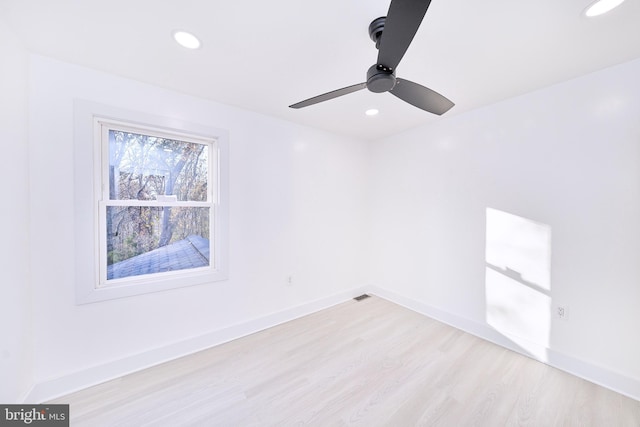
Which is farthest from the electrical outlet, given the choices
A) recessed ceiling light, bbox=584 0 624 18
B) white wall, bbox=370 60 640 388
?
recessed ceiling light, bbox=584 0 624 18

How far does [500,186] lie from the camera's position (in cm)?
236

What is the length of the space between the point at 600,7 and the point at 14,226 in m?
3.50

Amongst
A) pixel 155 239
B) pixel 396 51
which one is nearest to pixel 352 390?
pixel 155 239

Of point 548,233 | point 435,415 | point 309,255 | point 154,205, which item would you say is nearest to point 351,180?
point 309,255

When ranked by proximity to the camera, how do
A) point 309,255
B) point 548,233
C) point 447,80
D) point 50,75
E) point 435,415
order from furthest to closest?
point 309,255
point 548,233
point 447,80
point 50,75
point 435,415

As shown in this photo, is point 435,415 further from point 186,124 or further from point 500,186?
point 186,124

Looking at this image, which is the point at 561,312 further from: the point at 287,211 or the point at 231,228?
the point at 231,228

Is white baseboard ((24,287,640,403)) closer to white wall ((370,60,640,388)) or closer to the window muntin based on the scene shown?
white wall ((370,60,640,388))

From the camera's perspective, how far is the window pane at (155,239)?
1975mm

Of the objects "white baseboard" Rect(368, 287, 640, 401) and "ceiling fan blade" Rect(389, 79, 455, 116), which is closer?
"ceiling fan blade" Rect(389, 79, 455, 116)

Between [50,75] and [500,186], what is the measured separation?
12.5ft

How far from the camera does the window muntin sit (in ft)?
6.37

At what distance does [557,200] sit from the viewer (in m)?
2.03

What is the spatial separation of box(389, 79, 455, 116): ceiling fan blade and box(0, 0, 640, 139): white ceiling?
1.04ft
